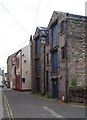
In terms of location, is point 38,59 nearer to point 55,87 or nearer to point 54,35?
point 54,35

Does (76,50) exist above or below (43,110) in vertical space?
above

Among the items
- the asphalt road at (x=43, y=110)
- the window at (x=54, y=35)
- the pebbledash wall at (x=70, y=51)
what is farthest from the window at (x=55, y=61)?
the asphalt road at (x=43, y=110)

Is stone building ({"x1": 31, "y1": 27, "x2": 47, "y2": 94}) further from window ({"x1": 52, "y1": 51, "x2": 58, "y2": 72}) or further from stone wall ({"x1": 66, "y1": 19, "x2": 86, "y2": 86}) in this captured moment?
stone wall ({"x1": 66, "y1": 19, "x2": 86, "y2": 86})

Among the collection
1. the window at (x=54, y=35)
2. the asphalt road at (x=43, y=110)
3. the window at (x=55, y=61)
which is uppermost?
the window at (x=54, y=35)

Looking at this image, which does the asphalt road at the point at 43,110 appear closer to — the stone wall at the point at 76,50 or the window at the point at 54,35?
the stone wall at the point at 76,50

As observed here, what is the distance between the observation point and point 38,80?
51188mm

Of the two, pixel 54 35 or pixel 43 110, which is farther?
pixel 54 35

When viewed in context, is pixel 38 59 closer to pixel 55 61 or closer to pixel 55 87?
pixel 55 61

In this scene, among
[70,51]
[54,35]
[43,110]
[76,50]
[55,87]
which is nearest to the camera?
[43,110]

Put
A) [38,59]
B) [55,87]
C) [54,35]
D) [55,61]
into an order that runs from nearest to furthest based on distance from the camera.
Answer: [55,87] → [55,61] → [54,35] → [38,59]

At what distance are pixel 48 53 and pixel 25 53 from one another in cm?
2252

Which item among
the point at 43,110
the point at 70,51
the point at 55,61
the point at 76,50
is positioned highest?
the point at 76,50

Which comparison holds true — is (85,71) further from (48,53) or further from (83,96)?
(48,53)

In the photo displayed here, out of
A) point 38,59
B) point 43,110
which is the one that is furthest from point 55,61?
point 43,110
